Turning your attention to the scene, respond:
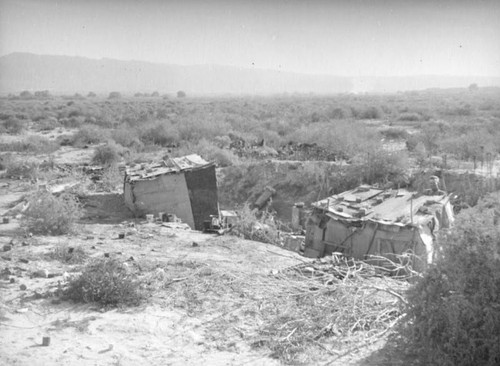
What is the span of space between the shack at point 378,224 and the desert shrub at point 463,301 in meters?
2.61

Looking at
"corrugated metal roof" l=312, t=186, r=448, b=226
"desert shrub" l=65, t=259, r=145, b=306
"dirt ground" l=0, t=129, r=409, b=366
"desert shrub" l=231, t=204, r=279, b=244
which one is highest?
"corrugated metal roof" l=312, t=186, r=448, b=226

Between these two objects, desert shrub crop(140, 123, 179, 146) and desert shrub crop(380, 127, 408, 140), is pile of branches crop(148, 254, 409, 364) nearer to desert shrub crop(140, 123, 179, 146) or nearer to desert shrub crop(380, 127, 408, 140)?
desert shrub crop(140, 123, 179, 146)

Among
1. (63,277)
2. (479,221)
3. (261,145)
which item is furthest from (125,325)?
(261,145)

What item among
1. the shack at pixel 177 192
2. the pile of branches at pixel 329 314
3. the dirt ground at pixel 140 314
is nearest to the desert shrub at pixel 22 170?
the shack at pixel 177 192

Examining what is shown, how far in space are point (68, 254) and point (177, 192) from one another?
4.27 meters

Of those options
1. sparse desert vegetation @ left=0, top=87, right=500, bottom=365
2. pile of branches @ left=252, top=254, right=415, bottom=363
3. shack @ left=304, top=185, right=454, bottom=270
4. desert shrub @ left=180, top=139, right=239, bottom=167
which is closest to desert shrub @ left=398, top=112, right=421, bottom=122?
sparse desert vegetation @ left=0, top=87, right=500, bottom=365

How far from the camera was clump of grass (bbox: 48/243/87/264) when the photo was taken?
27.5ft

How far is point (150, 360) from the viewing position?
213 inches

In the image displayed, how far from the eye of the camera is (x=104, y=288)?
6.70m

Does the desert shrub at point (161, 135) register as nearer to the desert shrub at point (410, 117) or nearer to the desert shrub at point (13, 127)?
the desert shrub at point (13, 127)

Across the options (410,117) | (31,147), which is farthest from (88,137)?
(410,117)

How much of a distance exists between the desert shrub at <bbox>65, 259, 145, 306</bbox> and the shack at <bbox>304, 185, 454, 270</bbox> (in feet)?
11.5

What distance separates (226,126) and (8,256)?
64.3ft

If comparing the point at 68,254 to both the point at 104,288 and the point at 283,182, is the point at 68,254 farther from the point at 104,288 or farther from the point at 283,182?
the point at 283,182
